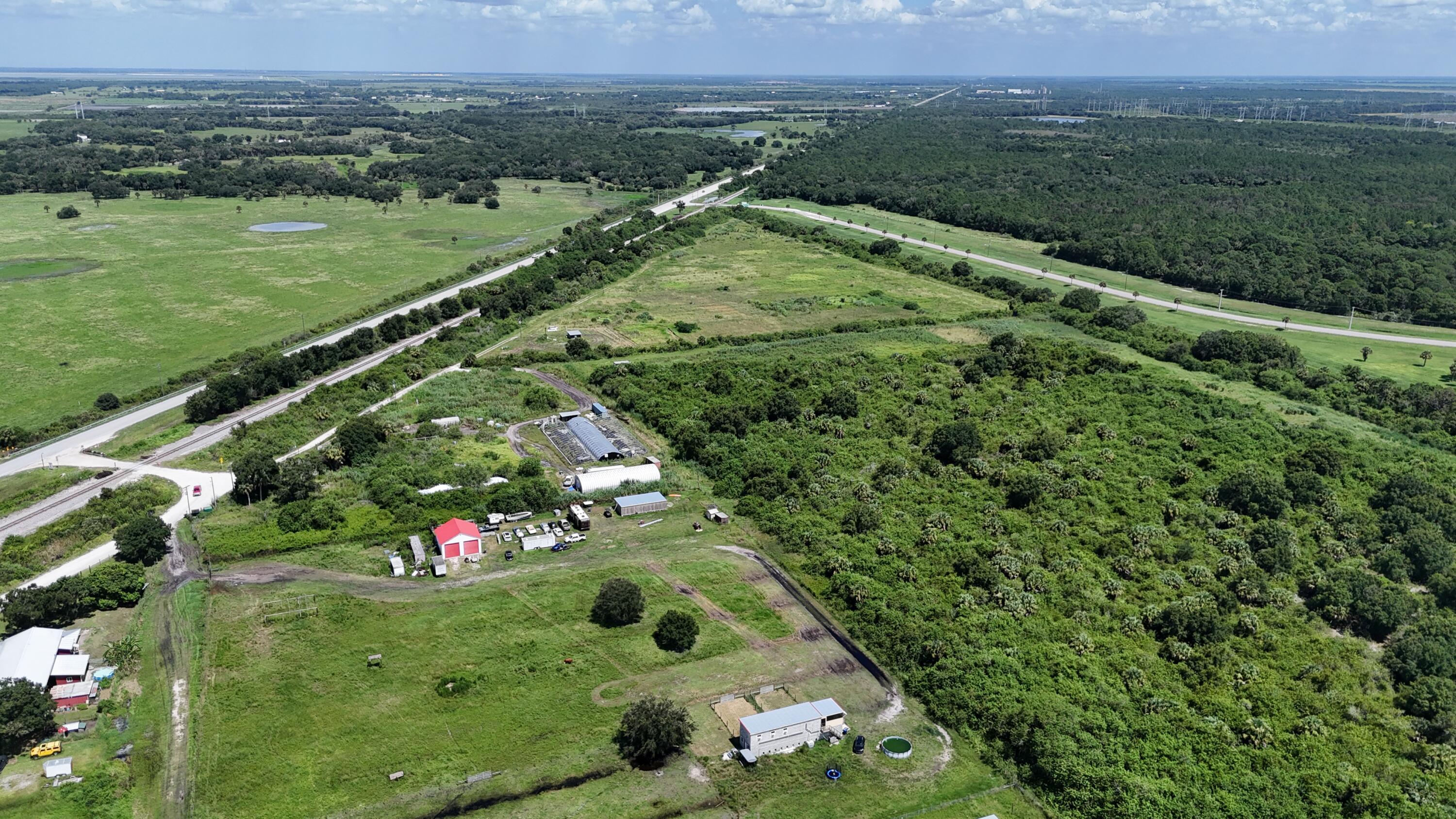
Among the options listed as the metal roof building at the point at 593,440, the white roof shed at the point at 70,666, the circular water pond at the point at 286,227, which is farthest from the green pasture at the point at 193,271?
the metal roof building at the point at 593,440

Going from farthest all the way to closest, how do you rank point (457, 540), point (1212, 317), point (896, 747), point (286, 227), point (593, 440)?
1. point (286, 227)
2. point (1212, 317)
3. point (593, 440)
4. point (457, 540)
5. point (896, 747)

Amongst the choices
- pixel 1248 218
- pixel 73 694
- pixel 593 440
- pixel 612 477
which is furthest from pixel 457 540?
pixel 1248 218

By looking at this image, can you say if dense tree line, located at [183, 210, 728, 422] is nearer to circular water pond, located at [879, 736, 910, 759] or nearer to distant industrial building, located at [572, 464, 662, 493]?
distant industrial building, located at [572, 464, 662, 493]

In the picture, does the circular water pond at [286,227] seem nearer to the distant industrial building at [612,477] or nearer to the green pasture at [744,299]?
the green pasture at [744,299]

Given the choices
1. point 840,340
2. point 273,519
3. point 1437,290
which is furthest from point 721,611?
point 1437,290

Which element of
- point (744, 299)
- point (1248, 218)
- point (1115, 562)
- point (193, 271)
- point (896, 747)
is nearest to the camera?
point (896, 747)

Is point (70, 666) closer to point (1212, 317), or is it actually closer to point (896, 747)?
point (896, 747)

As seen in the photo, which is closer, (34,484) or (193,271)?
(34,484)

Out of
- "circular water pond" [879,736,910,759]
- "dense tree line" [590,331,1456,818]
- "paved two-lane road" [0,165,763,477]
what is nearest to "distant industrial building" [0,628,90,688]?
"paved two-lane road" [0,165,763,477]
